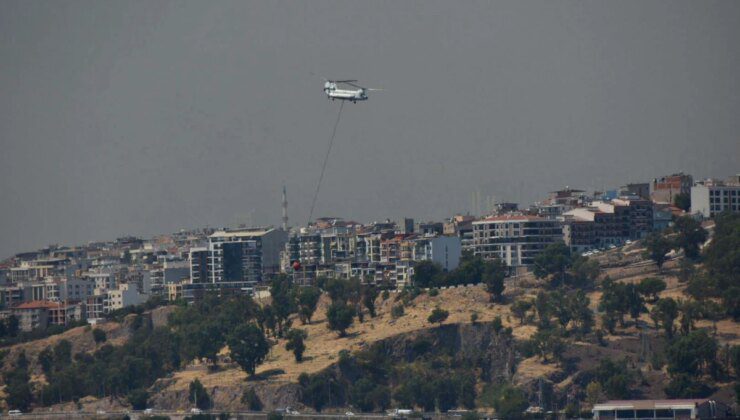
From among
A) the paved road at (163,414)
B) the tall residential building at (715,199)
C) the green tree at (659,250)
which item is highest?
the tall residential building at (715,199)

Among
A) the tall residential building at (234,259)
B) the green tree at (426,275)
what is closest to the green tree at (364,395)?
the green tree at (426,275)

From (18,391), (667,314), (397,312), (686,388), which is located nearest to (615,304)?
(667,314)

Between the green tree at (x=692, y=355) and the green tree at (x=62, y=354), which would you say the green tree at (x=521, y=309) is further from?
the green tree at (x=62, y=354)

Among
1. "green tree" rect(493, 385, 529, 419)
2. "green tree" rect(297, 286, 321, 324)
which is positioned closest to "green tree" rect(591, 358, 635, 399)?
"green tree" rect(493, 385, 529, 419)

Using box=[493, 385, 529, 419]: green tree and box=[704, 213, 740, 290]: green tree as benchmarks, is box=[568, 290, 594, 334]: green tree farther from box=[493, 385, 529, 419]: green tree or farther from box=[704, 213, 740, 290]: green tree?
box=[493, 385, 529, 419]: green tree

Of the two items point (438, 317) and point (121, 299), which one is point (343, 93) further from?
point (121, 299)
